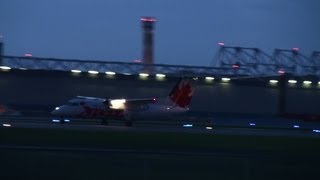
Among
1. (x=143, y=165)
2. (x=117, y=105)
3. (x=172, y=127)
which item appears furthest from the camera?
(x=117, y=105)

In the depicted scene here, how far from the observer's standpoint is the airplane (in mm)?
54000

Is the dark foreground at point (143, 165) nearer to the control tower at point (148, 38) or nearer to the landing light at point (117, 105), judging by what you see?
the landing light at point (117, 105)

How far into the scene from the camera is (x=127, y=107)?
184ft

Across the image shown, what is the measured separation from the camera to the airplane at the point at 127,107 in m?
54.0

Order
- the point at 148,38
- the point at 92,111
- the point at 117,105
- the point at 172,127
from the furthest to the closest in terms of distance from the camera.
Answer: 1. the point at 148,38
2. the point at 117,105
3. the point at 92,111
4. the point at 172,127

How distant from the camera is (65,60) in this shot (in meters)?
114

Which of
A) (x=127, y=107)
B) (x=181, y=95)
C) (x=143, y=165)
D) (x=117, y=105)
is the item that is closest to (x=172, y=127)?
(x=117, y=105)

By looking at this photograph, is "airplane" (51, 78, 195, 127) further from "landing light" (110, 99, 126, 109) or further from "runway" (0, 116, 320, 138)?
"runway" (0, 116, 320, 138)

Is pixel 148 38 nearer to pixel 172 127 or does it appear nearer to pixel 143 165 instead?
pixel 172 127

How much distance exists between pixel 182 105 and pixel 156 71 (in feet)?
188

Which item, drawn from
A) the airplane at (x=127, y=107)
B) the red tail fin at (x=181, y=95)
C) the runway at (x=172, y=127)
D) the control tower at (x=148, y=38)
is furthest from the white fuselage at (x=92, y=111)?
the control tower at (x=148, y=38)

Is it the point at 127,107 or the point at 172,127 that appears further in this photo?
the point at 127,107

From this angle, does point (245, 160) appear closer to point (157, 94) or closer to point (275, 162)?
point (275, 162)

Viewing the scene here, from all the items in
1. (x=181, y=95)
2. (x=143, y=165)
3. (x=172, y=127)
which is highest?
(x=181, y=95)
